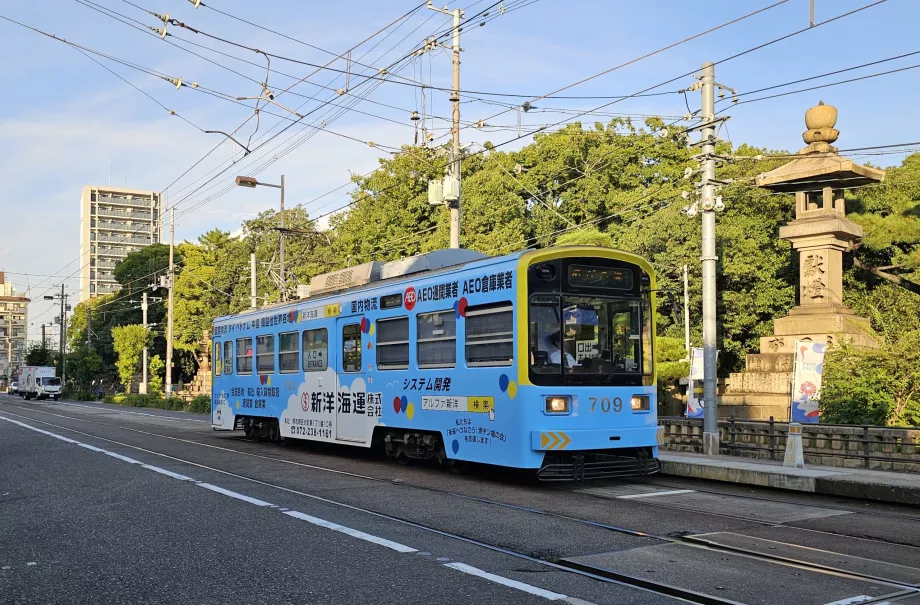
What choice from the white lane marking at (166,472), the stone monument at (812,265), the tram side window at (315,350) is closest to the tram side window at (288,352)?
the tram side window at (315,350)

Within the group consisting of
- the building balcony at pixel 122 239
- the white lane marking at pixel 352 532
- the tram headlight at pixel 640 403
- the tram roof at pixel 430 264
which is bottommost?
the white lane marking at pixel 352 532

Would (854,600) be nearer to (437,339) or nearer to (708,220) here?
(437,339)

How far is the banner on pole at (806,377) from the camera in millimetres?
20906

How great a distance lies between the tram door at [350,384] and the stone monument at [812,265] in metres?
14.7

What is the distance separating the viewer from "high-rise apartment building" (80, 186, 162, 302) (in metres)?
144

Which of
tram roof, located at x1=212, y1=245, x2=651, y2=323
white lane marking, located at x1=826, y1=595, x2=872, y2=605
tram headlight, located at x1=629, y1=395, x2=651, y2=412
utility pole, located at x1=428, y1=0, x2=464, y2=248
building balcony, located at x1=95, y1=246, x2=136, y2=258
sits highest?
building balcony, located at x1=95, y1=246, x2=136, y2=258

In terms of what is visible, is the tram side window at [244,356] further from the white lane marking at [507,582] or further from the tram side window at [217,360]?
the white lane marking at [507,582]

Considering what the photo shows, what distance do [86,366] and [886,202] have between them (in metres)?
63.9

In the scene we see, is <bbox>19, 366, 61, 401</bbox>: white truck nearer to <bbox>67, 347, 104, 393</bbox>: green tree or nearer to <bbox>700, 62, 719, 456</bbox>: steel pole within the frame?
<bbox>67, 347, 104, 393</bbox>: green tree

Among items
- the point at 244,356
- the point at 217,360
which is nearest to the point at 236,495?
the point at 244,356

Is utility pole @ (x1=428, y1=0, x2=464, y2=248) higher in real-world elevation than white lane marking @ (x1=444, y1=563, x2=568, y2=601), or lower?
higher

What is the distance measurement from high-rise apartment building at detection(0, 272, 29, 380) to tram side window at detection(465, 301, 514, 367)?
553ft

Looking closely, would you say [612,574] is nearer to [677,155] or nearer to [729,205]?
[729,205]

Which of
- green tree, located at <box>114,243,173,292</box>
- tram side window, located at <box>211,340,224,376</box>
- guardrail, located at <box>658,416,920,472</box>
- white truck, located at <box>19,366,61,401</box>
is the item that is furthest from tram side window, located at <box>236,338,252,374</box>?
white truck, located at <box>19,366,61,401</box>
